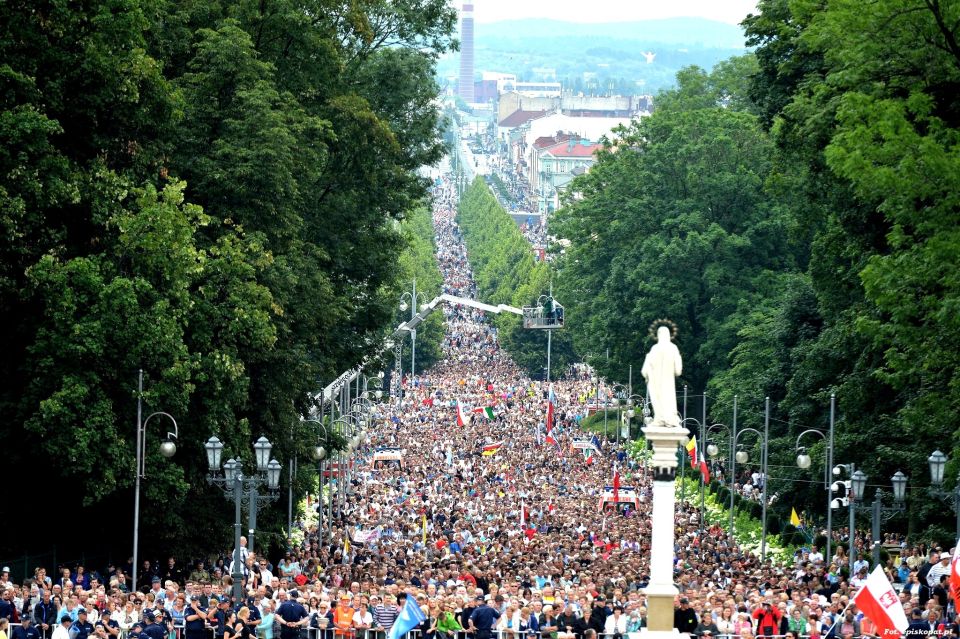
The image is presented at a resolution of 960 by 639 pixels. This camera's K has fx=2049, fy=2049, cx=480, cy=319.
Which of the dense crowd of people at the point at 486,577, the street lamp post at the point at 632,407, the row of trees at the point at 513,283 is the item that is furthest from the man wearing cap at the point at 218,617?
the row of trees at the point at 513,283

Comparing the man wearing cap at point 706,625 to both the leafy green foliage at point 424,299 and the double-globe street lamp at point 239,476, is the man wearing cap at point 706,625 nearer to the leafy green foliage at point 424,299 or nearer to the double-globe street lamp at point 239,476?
the double-globe street lamp at point 239,476

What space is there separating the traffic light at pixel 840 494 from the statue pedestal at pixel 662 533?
18288 mm

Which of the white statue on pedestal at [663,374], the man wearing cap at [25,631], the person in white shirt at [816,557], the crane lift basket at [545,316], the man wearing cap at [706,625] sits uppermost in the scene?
the crane lift basket at [545,316]

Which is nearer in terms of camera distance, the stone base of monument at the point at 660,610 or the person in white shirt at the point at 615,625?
the stone base of monument at the point at 660,610

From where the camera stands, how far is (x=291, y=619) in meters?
29.5

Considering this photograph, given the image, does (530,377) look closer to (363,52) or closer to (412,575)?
(363,52)

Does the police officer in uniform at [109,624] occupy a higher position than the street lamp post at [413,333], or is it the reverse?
the street lamp post at [413,333]

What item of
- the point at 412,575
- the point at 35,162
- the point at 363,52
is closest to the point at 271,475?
the point at 412,575

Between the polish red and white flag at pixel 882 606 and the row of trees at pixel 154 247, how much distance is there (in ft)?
54.6

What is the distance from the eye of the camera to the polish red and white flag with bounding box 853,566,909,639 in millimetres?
26578

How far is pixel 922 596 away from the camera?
3164 cm

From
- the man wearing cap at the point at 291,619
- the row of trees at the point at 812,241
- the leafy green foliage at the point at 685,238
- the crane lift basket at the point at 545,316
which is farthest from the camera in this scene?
the crane lift basket at the point at 545,316

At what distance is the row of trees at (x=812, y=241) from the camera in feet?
119

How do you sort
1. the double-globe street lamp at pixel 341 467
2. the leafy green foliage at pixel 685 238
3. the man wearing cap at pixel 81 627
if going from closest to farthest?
the man wearing cap at pixel 81 627
the double-globe street lamp at pixel 341 467
the leafy green foliage at pixel 685 238
